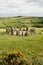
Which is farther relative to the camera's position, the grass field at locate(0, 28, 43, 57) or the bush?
the grass field at locate(0, 28, 43, 57)

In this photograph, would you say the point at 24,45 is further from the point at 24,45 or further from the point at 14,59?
the point at 14,59

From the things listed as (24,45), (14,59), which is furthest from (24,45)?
(14,59)

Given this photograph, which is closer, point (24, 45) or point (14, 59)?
point (14, 59)

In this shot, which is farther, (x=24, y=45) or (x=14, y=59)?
(x=24, y=45)

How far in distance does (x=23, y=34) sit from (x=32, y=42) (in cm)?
839

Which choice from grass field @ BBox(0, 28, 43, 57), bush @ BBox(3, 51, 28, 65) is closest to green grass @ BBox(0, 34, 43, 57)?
grass field @ BBox(0, 28, 43, 57)

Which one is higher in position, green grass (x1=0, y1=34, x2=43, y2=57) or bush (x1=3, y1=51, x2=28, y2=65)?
bush (x1=3, y1=51, x2=28, y2=65)

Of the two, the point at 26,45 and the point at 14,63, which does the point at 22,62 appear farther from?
the point at 26,45

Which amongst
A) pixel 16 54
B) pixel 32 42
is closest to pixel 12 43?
pixel 32 42

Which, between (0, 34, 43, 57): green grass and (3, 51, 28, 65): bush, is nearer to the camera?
(3, 51, 28, 65): bush

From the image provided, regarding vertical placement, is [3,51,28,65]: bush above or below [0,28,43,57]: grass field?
above

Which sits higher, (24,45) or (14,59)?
(14,59)

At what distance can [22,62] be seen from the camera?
2583cm

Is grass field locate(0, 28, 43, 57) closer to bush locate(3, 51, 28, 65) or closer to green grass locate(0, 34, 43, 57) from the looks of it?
green grass locate(0, 34, 43, 57)
